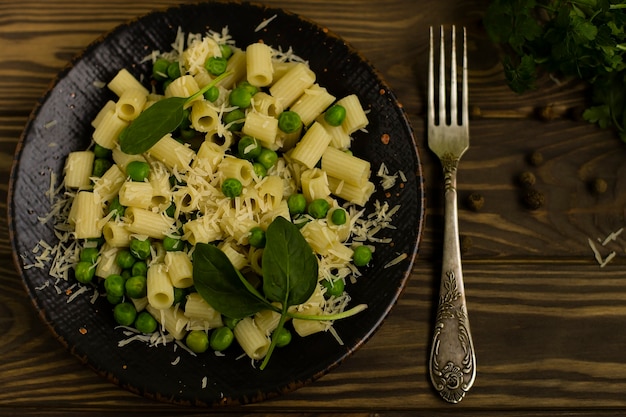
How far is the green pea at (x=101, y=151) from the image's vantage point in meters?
2.09

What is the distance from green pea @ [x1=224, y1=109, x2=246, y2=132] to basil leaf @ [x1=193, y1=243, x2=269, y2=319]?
17.5 inches

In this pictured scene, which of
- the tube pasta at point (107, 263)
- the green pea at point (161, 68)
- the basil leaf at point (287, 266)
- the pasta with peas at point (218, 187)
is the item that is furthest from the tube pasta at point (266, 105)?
the tube pasta at point (107, 263)

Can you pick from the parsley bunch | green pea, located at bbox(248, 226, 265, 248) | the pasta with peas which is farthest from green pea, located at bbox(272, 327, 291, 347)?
the parsley bunch

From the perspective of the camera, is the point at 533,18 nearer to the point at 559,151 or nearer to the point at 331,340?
the point at 559,151

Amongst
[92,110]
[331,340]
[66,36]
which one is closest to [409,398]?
[331,340]

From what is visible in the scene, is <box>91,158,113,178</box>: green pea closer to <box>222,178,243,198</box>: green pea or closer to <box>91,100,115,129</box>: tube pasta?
<box>91,100,115,129</box>: tube pasta

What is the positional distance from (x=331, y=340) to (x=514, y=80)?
1.14 m

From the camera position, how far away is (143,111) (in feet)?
6.38

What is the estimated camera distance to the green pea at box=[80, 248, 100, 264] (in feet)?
6.53

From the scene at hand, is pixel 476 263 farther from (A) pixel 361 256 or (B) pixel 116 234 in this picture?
(B) pixel 116 234

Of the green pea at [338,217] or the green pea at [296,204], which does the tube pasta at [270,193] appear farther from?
the green pea at [338,217]

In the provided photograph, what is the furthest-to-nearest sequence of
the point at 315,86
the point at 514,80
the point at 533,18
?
the point at 533,18
the point at 514,80
the point at 315,86

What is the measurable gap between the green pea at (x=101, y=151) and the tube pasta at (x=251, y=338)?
2.34 feet

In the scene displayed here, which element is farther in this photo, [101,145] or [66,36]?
[66,36]
